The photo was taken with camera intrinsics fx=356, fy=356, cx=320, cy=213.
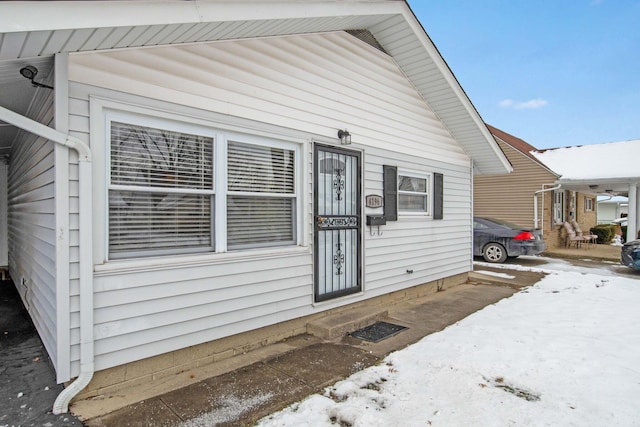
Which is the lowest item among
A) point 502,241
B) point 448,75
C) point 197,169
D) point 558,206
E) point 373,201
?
point 502,241

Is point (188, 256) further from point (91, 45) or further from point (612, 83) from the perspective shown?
point (612, 83)

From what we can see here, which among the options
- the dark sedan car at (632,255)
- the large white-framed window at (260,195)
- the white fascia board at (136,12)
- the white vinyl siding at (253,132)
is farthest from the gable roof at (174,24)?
the dark sedan car at (632,255)

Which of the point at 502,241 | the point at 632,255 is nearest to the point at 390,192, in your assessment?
the point at 502,241

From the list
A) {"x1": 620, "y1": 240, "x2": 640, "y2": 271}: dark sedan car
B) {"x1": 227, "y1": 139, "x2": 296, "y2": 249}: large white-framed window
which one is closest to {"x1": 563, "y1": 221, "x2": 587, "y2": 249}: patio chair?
{"x1": 620, "y1": 240, "x2": 640, "y2": 271}: dark sedan car

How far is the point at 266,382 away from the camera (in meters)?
3.00

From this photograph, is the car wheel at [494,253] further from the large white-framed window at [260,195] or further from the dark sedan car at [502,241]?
the large white-framed window at [260,195]

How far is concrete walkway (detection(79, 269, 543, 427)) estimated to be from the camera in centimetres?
247

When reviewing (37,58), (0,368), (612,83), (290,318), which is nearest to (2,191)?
(0,368)

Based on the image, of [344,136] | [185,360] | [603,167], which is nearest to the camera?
[185,360]

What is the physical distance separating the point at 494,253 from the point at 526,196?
4.37m

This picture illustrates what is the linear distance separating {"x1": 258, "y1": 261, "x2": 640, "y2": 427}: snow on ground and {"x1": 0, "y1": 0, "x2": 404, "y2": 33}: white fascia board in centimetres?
280

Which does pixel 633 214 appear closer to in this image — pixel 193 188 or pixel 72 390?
pixel 193 188

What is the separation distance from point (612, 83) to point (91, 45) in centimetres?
3842

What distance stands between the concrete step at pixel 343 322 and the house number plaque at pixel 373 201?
1.48 meters
